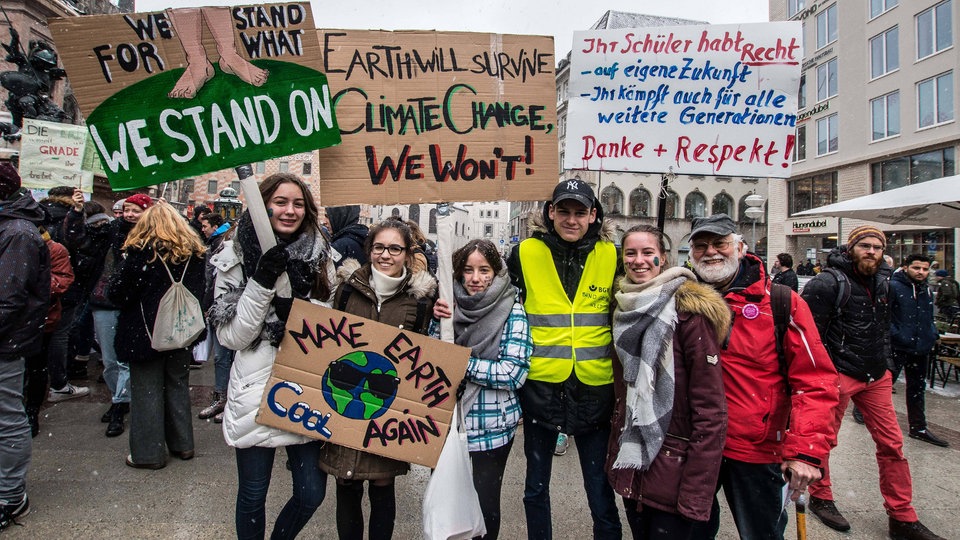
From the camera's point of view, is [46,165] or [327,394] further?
[46,165]

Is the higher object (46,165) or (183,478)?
(46,165)

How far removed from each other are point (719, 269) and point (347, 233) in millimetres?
3325

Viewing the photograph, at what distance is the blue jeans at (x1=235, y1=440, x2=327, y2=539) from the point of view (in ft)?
8.24

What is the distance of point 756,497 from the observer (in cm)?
244

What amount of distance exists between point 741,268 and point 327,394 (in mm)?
2198

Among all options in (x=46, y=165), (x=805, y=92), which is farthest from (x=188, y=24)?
(x=805, y=92)

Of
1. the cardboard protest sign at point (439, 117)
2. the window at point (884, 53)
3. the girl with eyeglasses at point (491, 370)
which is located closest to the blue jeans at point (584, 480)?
the girl with eyeglasses at point (491, 370)

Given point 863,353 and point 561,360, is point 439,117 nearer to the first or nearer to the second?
point 561,360

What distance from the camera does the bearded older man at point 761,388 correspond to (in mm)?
2291

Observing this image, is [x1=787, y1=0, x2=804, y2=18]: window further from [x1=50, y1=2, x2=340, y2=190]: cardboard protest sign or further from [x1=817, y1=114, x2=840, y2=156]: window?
[x1=50, y1=2, x2=340, y2=190]: cardboard protest sign

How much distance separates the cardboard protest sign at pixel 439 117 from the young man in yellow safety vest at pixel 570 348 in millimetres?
306

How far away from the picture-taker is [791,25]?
3303 millimetres

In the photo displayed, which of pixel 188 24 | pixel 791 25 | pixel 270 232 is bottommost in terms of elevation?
pixel 270 232

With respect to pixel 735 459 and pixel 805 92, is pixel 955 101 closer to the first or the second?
pixel 805 92
